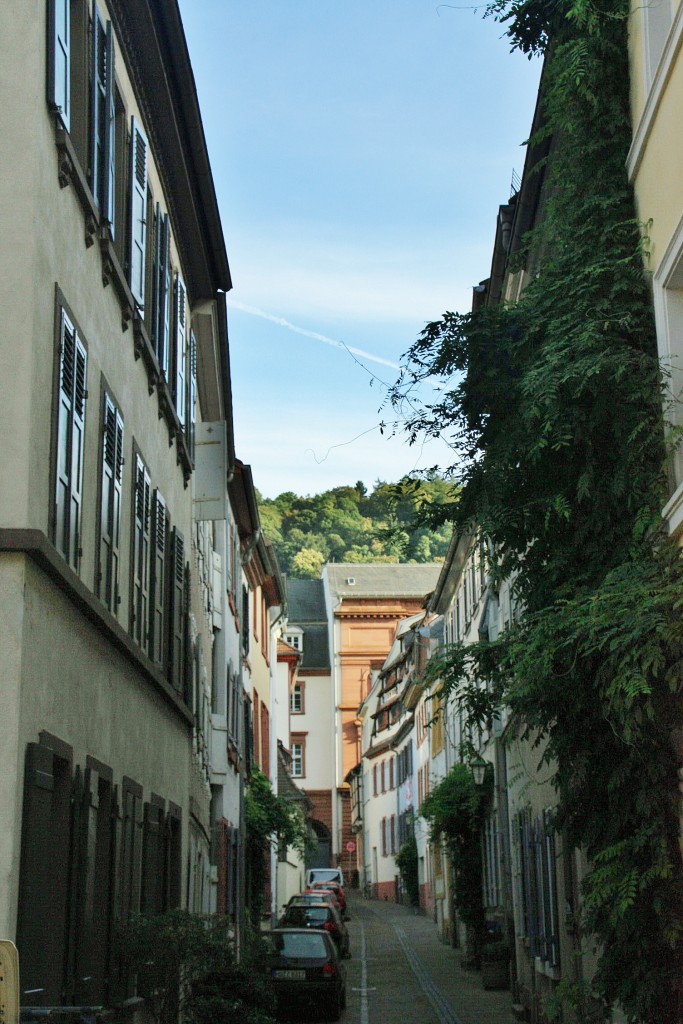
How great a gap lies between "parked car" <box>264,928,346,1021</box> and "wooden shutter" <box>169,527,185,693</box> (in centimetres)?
612

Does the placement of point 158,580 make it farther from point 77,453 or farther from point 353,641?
point 353,641

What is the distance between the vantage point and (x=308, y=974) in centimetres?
2055

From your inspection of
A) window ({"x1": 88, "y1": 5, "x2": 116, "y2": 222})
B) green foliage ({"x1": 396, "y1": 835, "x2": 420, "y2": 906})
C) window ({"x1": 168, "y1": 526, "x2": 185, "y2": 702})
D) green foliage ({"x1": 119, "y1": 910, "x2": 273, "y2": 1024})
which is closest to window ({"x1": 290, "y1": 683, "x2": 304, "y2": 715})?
green foliage ({"x1": 396, "y1": 835, "x2": 420, "y2": 906})

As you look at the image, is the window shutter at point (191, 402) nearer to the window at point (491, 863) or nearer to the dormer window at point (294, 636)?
the window at point (491, 863)

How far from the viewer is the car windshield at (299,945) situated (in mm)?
20969

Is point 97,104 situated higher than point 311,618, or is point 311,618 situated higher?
point 311,618

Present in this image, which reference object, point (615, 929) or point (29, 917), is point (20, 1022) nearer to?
point (29, 917)

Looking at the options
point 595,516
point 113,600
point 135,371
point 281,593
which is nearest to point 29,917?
point 113,600

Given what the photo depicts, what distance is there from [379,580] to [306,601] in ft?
29.9

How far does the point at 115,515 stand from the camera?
450 inches

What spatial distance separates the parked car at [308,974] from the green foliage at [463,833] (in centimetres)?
690

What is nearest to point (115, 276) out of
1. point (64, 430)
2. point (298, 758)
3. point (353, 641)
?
point (64, 430)

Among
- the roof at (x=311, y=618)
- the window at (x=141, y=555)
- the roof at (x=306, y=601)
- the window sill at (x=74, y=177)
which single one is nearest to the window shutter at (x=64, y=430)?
the window sill at (x=74, y=177)

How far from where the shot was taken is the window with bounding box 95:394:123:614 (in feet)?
35.6
